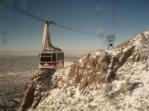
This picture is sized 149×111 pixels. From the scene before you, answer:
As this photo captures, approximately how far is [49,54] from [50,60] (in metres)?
1.37

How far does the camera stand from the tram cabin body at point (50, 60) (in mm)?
49353

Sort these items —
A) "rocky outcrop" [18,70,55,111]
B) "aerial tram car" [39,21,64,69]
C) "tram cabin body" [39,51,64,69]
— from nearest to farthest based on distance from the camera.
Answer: "rocky outcrop" [18,70,55,111] → "tram cabin body" [39,51,64,69] → "aerial tram car" [39,21,64,69]

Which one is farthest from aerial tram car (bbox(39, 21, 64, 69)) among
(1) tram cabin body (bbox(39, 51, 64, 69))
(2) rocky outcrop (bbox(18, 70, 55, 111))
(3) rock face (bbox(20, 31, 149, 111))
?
(3) rock face (bbox(20, 31, 149, 111))

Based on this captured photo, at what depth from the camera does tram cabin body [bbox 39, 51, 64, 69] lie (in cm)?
4935

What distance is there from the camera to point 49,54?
50750 mm

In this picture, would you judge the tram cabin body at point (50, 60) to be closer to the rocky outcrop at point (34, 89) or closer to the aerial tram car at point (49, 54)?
the aerial tram car at point (49, 54)

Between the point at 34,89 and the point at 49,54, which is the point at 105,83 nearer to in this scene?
the point at 34,89

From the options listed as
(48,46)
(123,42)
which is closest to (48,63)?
(48,46)

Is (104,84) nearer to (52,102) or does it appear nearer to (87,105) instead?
(87,105)

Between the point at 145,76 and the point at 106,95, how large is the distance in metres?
5.60

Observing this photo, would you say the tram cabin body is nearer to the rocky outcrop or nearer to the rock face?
the rocky outcrop

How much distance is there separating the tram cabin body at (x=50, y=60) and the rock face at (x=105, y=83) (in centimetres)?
482

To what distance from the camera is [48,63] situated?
49.2 meters

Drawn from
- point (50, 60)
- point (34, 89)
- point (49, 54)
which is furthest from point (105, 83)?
point (49, 54)
